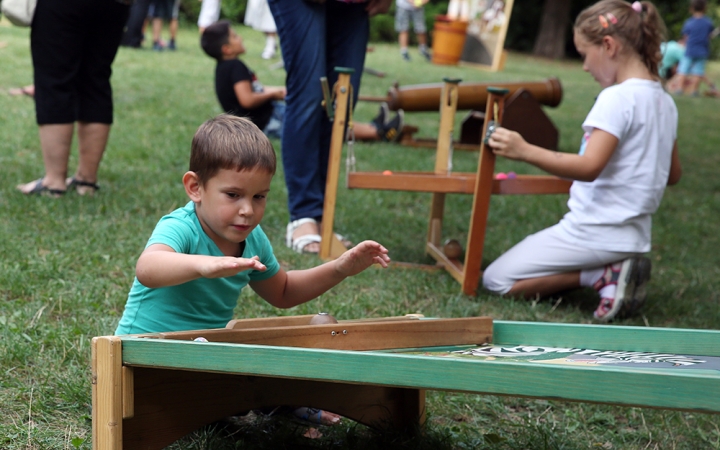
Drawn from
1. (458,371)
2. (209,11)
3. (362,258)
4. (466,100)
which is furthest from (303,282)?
(209,11)

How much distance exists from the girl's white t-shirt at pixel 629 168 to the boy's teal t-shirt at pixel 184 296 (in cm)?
193

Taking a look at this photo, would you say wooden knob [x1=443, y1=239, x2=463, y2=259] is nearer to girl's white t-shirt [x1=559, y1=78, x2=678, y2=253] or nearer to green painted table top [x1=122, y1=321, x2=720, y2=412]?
girl's white t-shirt [x1=559, y1=78, x2=678, y2=253]

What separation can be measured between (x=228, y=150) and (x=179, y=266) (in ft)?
1.06

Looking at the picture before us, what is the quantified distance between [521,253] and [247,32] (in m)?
16.1

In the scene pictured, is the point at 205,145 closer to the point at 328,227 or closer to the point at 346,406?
the point at 346,406

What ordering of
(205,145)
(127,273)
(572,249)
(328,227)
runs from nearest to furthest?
(205,145) < (127,273) < (572,249) < (328,227)

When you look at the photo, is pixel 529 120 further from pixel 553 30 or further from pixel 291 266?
pixel 553 30

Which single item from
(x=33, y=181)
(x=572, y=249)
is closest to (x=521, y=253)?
(x=572, y=249)

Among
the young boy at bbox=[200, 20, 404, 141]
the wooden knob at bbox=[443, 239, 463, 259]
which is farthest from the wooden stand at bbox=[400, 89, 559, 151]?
the wooden knob at bbox=[443, 239, 463, 259]

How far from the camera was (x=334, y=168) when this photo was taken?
3.96 metres

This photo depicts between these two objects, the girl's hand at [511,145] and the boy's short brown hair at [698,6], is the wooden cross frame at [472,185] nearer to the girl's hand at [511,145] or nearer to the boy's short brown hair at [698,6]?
the girl's hand at [511,145]

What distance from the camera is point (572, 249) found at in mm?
3688

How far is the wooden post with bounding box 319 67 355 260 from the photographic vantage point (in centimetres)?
386

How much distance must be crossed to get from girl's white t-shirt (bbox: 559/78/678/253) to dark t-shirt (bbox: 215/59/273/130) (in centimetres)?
382
